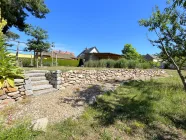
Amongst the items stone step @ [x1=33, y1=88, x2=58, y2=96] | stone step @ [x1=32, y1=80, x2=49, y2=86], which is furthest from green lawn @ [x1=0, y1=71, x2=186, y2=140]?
stone step @ [x1=32, y1=80, x2=49, y2=86]

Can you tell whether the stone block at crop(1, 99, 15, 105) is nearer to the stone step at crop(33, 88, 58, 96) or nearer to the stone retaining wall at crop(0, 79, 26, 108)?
the stone retaining wall at crop(0, 79, 26, 108)

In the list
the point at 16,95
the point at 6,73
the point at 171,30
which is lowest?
the point at 16,95

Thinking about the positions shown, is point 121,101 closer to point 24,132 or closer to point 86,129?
point 86,129

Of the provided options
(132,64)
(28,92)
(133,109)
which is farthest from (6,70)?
(132,64)

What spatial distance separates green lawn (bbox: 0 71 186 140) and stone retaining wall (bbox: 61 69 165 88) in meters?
1.96

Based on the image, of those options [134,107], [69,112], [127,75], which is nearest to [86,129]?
[69,112]

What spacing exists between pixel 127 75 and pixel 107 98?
4690mm

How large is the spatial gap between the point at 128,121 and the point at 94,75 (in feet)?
13.4

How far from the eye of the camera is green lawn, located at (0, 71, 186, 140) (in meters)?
2.97

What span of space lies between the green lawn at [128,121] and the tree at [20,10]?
9125 millimetres

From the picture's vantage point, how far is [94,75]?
743 centimetres

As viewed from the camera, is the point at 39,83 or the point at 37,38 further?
the point at 37,38

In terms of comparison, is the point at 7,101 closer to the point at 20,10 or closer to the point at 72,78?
the point at 72,78

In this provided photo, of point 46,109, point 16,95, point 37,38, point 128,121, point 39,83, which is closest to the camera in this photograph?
point 128,121
